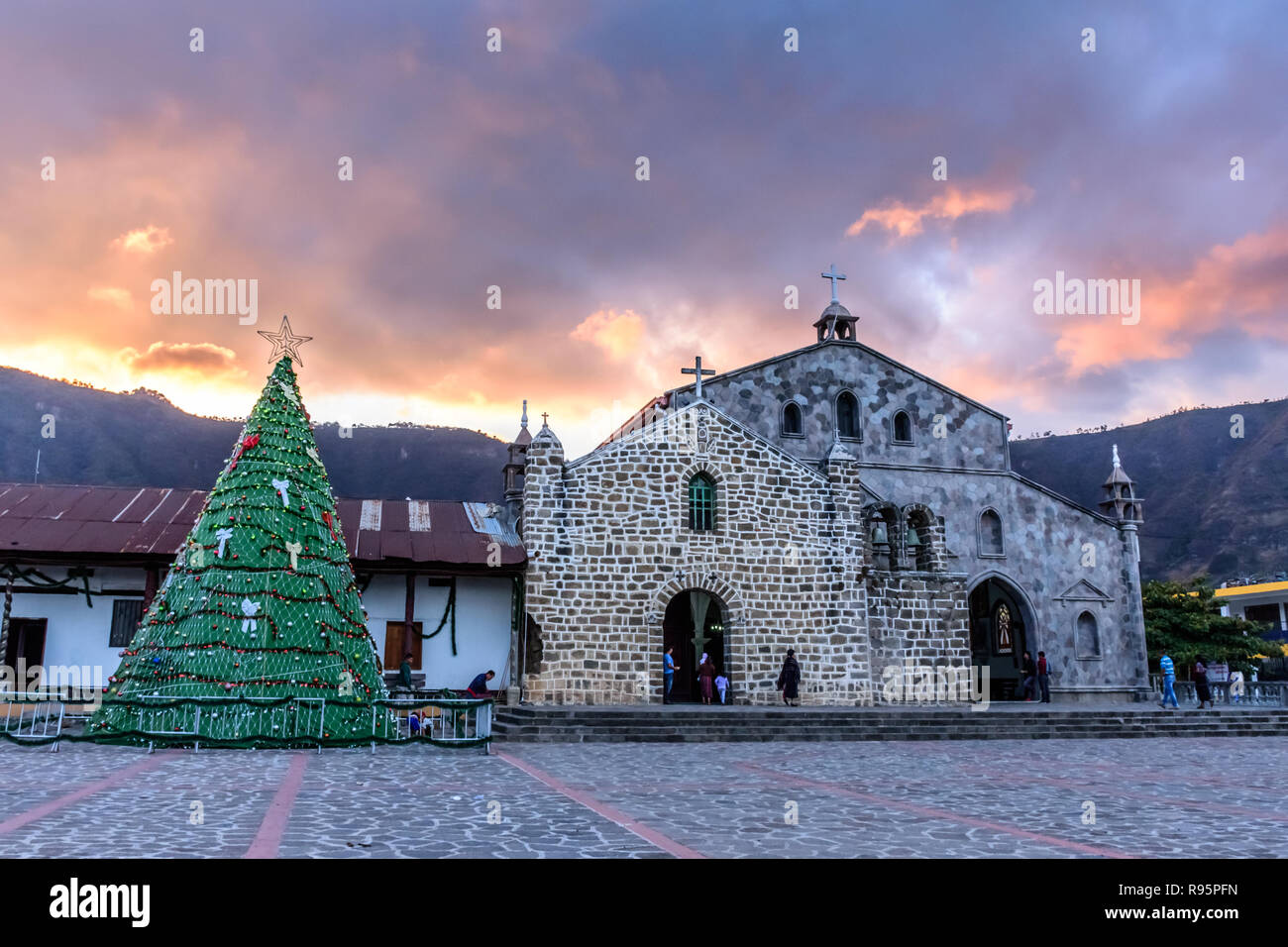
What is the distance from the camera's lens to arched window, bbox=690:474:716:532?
2091 cm

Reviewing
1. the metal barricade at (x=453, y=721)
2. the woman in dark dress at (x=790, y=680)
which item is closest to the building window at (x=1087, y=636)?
the woman in dark dress at (x=790, y=680)

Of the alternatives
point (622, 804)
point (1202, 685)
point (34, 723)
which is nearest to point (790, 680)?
point (1202, 685)

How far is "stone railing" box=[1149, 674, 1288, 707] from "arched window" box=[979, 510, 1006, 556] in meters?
5.65

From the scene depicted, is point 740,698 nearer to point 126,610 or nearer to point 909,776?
point 909,776

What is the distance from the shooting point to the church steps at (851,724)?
51.9 feet

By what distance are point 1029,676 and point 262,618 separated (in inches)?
776

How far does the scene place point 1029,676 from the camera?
2491cm

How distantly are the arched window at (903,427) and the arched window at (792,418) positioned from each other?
300 cm

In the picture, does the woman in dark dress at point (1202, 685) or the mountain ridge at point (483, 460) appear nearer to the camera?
the woman in dark dress at point (1202, 685)

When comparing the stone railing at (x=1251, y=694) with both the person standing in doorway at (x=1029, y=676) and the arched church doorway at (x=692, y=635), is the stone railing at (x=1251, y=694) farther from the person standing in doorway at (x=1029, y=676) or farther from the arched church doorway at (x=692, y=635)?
the arched church doorway at (x=692, y=635)

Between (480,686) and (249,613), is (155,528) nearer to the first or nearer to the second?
(480,686)

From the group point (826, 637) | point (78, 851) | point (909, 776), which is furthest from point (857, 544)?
point (78, 851)

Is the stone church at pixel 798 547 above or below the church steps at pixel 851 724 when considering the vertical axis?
above
